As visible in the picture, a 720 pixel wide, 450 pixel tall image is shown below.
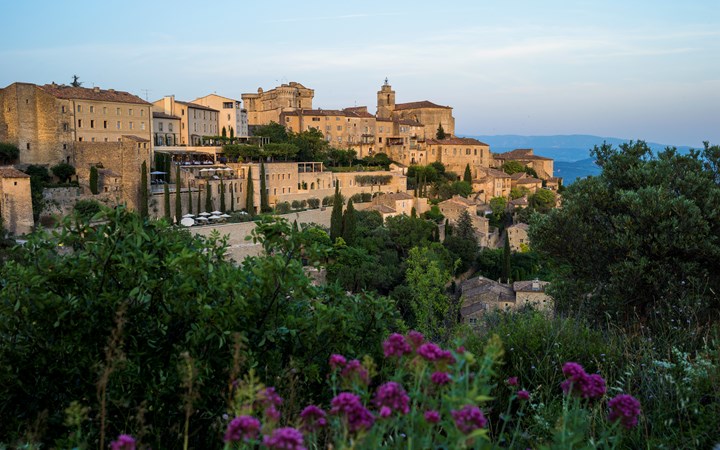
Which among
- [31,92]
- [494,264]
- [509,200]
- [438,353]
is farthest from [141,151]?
[438,353]

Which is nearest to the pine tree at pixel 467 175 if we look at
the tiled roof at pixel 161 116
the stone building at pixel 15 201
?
the tiled roof at pixel 161 116

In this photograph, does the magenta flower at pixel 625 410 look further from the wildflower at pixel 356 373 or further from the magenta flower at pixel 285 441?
the magenta flower at pixel 285 441

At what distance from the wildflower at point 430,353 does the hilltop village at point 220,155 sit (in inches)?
1197

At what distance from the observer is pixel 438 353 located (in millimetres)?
2539

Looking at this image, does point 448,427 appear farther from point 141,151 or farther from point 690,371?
point 141,151

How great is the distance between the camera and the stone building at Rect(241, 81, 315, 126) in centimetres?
7112

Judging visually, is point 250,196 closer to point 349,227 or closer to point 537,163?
point 349,227

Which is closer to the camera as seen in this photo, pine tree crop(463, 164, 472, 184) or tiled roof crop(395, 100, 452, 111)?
pine tree crop(463, 164, 472, 184)

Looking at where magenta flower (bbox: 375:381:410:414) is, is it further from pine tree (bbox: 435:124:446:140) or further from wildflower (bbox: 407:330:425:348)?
pine tree (bbox: 435:124:446:140)

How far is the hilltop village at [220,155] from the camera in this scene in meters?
37.7

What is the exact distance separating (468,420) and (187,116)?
52.3 metres

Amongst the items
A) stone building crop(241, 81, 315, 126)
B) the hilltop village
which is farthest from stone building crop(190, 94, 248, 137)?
stone building crop(241, 81, 315, 126)

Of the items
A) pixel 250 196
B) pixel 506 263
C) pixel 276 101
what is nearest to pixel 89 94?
pixel 250 196

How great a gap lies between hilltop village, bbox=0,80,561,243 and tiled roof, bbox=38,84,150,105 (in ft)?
0.26
